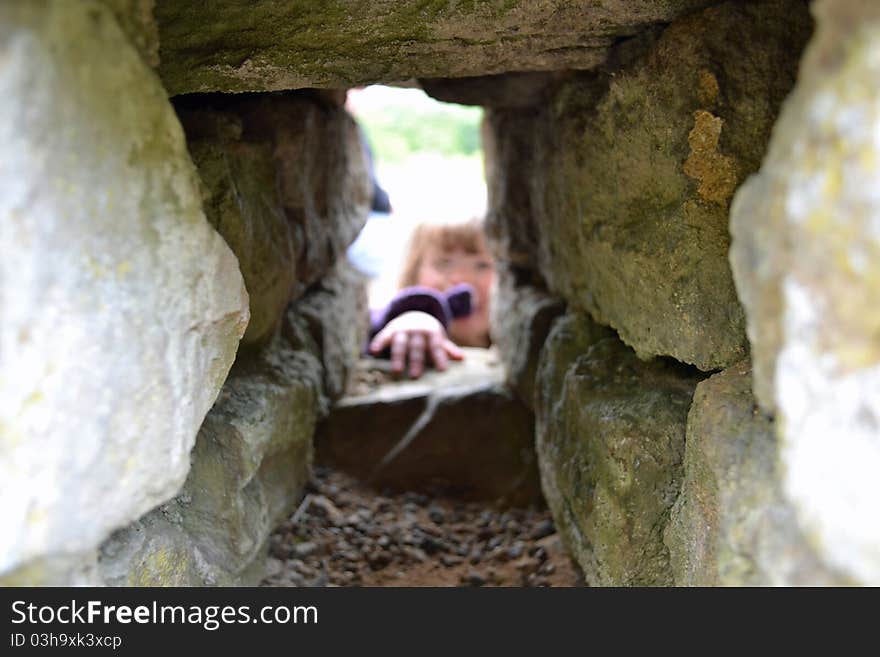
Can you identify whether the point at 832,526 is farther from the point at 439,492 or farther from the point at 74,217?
the point at 439,492

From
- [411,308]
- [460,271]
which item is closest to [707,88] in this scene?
[411,308]

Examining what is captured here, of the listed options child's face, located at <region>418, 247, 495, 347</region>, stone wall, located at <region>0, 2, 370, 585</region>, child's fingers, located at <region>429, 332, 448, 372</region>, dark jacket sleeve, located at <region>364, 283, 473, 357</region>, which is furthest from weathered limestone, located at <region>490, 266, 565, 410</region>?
child's face, located at <region>418, 247, 495, 347</region>

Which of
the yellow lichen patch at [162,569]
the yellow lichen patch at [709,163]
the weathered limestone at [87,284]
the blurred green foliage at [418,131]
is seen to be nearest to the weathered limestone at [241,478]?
the yellow lichen patch at [162,569]

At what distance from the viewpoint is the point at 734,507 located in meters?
0.76

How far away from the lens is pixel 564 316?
160 cm

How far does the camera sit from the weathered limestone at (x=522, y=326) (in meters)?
1.74

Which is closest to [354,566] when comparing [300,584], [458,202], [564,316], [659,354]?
[300,584]

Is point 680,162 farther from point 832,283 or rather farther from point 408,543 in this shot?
point 408,543

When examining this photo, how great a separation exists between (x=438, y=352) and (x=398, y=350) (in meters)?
0.12

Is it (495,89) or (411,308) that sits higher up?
(411,308)

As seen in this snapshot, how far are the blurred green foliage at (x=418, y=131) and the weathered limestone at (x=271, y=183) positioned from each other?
4926 millimetres

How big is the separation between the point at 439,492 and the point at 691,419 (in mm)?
941

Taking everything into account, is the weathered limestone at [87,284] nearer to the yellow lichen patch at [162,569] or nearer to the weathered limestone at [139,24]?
the weathered limestone at [139,24]

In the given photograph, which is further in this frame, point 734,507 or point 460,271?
point 460,271
